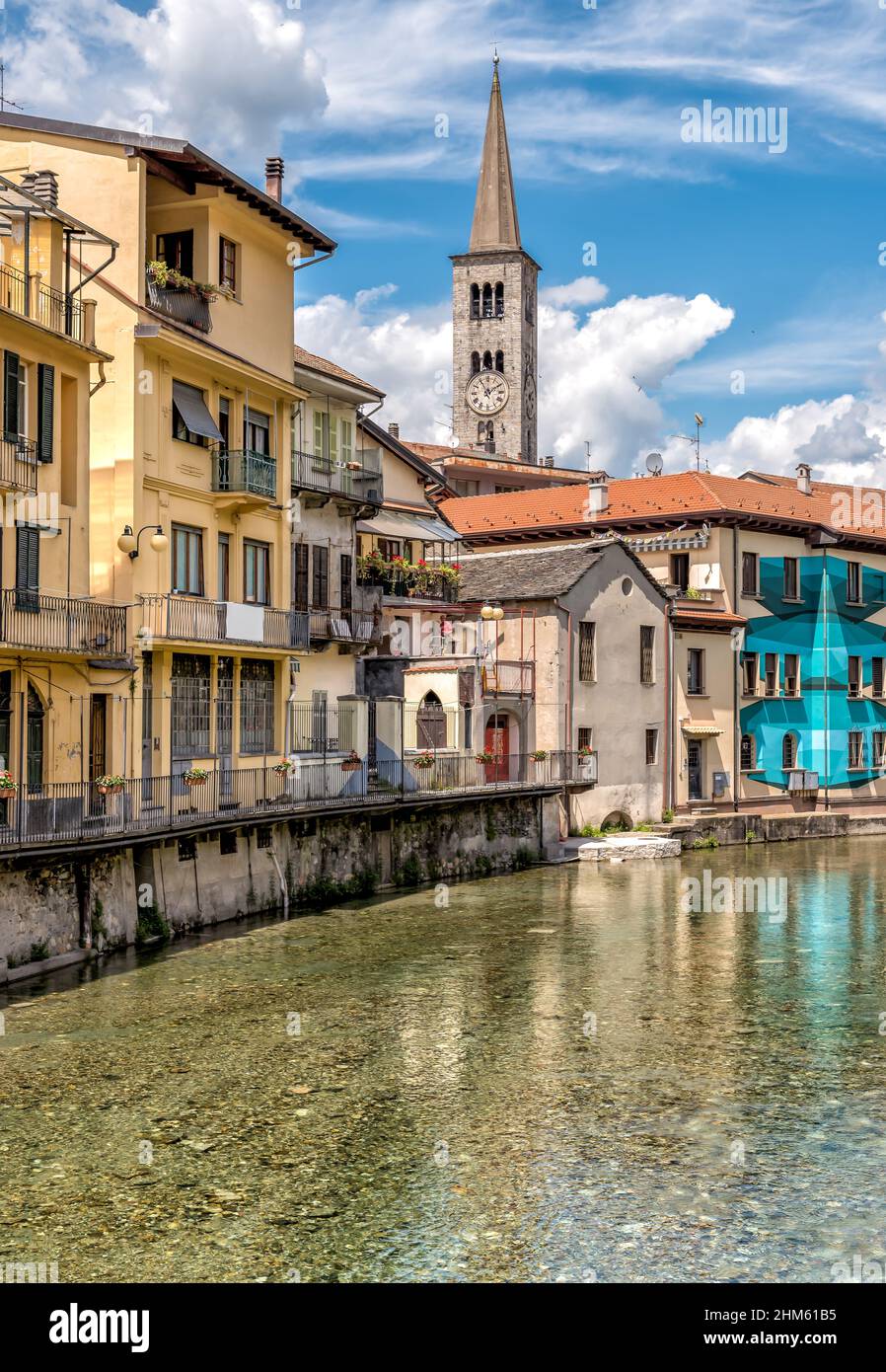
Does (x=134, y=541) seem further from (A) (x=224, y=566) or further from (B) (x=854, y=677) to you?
(B) (x=854, y=677)

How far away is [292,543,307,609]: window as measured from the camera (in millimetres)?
35219

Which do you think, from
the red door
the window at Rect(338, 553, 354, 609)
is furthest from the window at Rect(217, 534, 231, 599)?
the red door

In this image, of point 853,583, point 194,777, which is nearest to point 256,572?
point 194,777

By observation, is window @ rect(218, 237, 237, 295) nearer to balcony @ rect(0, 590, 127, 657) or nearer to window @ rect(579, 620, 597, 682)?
balcony @ rect(0, 590, 127, 657)

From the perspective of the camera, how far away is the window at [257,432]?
31.3 meters

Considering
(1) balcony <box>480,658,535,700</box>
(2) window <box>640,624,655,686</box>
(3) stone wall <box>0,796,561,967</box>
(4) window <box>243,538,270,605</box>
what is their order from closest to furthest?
(3) stone wall <box>0,796,561,967</box> → (4) window <box>243,538,270,605</box> → (1) balcony <box>480,658,535,700</box> → (2) window <box>640,624,655,686</box>

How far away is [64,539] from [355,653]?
13985 millimetres

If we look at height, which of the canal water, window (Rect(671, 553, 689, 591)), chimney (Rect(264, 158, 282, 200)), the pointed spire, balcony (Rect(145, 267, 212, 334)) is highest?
the pointed spire

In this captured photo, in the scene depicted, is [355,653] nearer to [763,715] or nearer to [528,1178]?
[763,715]

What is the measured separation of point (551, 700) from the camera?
4400 cm

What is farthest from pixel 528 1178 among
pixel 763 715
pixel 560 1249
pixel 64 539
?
pixel 763 715

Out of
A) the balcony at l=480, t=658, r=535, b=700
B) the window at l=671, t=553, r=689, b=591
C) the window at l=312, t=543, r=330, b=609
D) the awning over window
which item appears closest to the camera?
the awning over window

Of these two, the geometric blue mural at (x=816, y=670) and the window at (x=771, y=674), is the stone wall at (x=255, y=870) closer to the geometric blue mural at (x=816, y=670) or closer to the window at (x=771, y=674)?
the geometric blue mural at (x=816, y=670)

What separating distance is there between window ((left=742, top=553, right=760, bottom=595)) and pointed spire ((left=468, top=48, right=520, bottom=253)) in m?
60.8
